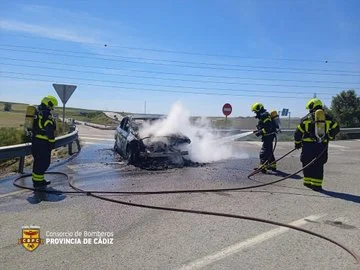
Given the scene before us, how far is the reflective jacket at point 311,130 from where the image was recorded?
920 cm

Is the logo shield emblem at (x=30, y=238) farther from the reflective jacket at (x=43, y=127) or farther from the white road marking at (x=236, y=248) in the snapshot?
the reflective jacket at (x=43, y=127)

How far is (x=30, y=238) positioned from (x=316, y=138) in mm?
6459

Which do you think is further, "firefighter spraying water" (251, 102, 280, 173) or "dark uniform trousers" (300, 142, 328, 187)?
"firefighter spraying water" (251, 102, 280, 173)

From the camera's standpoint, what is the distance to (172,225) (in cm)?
604

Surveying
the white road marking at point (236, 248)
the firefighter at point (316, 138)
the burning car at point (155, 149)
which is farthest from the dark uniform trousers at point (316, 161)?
the burning car at point (155, 149)

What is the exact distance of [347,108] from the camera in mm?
42188

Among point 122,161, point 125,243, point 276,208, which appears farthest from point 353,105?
point 125,243

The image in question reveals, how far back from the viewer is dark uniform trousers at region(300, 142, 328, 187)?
9.10m

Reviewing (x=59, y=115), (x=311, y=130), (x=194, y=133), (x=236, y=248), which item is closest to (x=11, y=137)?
(x=194, y=133)

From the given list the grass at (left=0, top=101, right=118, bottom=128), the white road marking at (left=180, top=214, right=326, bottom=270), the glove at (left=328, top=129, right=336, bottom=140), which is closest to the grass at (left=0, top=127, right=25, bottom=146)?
the grass at (left=0, top=101, right=118, bottom=128)

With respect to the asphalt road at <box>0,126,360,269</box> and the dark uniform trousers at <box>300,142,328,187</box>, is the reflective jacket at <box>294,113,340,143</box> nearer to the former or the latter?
the dark uniform trousers at <box>300,142,328,187</box>

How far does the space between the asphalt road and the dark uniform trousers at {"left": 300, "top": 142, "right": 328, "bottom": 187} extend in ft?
0.92

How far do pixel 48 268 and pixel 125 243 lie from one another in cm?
109

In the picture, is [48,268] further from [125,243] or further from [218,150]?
[218,150]
